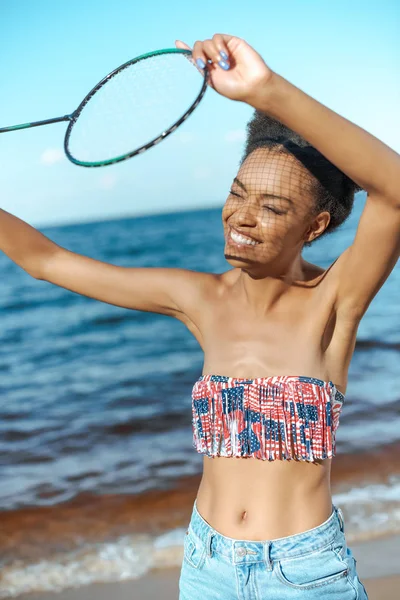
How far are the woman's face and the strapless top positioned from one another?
0.32 meters

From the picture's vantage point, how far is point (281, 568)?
2.04 meters

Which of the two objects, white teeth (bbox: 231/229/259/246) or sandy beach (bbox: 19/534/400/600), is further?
sandy beach (bbox: 19/534/400/600)

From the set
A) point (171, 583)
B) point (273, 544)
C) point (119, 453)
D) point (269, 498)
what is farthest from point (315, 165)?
point (119, 453)

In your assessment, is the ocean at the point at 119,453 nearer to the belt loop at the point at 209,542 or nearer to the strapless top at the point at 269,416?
the strapless top at the point at 269,416

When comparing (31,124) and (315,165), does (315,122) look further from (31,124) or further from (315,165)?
(31,124)

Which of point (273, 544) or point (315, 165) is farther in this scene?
point (315, 165)

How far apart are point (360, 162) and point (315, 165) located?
42cm

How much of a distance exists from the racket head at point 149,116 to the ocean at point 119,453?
598 mm

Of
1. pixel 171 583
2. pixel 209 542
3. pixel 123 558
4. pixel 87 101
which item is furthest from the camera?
pixel 123 558

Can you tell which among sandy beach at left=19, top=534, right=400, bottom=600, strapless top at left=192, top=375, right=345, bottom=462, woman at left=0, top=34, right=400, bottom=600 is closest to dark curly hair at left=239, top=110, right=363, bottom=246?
woman at left=0, top=34, right=400, bottom=600

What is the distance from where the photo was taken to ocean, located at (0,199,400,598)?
4.71 metres

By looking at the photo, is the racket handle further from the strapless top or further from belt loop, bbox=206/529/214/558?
belt loop, bbox=206/529/214/558

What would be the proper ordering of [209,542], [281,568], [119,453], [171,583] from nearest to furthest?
[281,568], [209,542], [171,583], [119,453]

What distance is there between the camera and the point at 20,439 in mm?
7160
